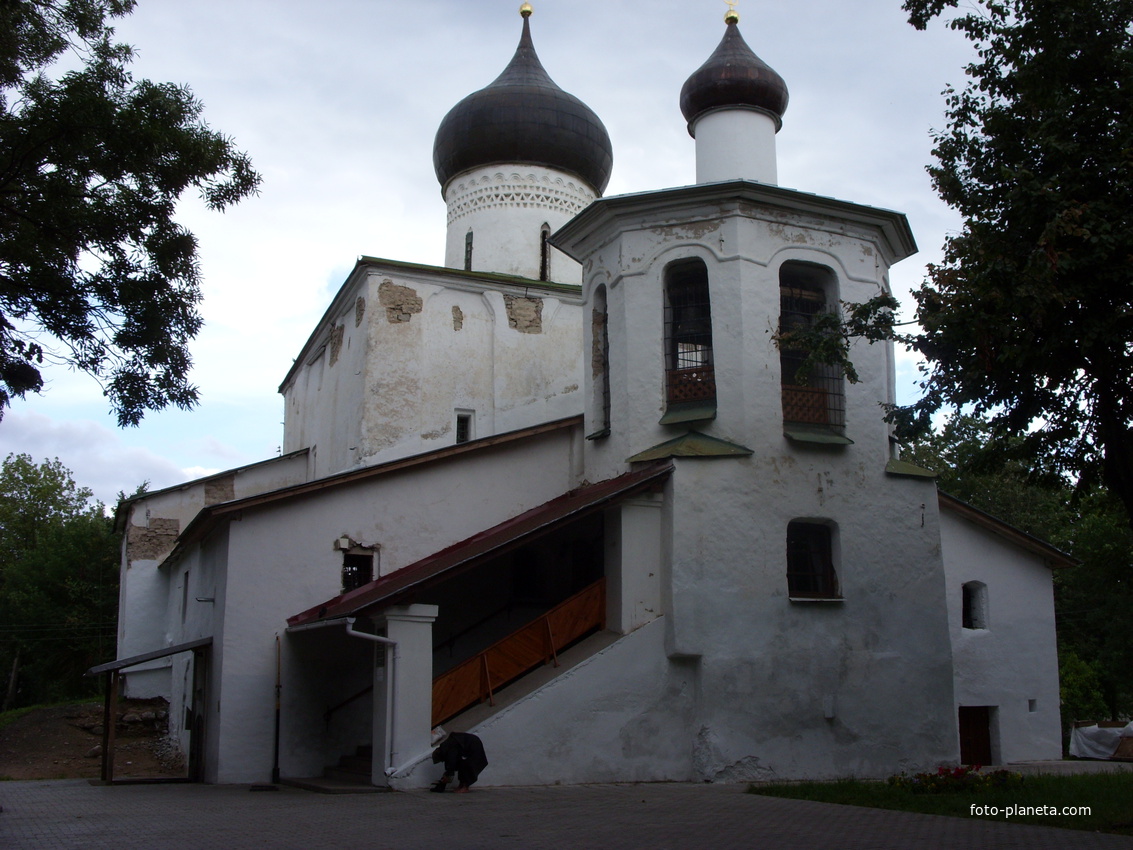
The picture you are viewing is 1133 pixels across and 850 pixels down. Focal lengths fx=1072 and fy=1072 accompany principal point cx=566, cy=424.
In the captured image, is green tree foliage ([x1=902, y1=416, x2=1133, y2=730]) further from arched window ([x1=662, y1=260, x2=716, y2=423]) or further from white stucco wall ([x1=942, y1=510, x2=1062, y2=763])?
arched window ([x1=662, y1=260, x2=716, y2=423])

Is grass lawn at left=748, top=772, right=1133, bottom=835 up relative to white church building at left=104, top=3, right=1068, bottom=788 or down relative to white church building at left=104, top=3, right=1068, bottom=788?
down

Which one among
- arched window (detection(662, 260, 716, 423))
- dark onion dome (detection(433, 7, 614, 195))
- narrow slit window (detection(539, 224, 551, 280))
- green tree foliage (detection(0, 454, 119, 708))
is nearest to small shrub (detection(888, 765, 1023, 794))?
arched window (detection(662, 260, 716, 423))

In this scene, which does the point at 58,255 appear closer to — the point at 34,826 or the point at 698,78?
the point at 34,826

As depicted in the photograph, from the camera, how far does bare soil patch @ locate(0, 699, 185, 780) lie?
17859 millimetres

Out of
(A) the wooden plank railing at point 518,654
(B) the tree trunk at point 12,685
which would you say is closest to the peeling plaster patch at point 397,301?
(A) the wooden plank railing at point 518,654

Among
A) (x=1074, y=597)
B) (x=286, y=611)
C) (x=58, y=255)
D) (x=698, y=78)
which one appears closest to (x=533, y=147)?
(x=698, y=78)

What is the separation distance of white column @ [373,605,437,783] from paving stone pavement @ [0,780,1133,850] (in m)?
0.47

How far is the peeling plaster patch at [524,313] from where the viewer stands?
68.0 ft

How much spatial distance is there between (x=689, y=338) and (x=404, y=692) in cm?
639

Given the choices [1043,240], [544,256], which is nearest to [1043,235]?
[1043,240]

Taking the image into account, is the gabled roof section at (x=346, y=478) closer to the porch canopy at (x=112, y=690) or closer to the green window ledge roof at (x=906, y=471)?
the porch canopy at (x=112, y=690)

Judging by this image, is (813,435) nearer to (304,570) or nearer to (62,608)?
(304,570)

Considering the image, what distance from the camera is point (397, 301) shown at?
64.3 feet

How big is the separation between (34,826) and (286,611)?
4.92 meters
